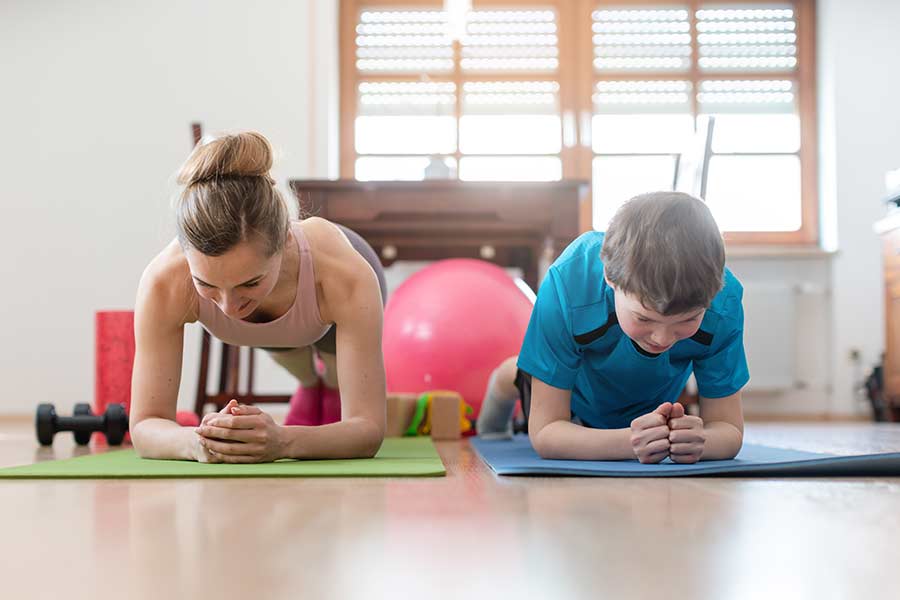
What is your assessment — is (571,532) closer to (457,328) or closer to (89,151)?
(457,328)

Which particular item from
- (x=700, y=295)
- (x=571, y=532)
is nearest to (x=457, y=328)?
(x=700, y=295)

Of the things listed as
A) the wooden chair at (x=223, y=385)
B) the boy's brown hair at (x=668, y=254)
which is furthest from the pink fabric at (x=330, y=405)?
the boy's brown hair at (x=668, y=254)

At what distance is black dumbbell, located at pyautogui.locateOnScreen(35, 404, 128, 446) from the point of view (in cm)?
244

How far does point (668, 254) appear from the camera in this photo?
1.37m

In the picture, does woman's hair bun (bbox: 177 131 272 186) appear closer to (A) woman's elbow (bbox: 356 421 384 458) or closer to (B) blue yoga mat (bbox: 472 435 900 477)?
(A) woman's elbow (bbox: 356 421 384 458)

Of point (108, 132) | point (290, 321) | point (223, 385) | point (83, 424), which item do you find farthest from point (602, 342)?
point (108, 132)

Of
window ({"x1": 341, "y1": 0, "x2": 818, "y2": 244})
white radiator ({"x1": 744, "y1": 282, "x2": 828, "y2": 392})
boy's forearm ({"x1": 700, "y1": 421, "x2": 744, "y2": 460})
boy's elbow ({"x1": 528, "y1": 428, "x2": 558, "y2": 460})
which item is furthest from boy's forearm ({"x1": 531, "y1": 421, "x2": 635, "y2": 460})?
window ({"x1": 341, "y1": 0, "x2": 818, "y2": 244})

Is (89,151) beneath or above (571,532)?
above

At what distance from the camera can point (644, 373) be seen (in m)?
1.68

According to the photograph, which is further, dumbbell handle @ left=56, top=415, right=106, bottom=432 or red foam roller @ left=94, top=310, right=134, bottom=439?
red foam roller @ left=94, top=310, right=134, bottom=439

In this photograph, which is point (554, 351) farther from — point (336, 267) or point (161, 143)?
point (161, 143)

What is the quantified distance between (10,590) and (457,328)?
2.22 meters

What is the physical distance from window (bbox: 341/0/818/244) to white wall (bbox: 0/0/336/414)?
371 mm

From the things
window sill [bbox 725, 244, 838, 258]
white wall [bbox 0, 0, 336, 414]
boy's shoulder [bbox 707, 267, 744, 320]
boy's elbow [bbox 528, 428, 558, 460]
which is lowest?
boy's elbow [bbox 528, 428, 558, 460]
